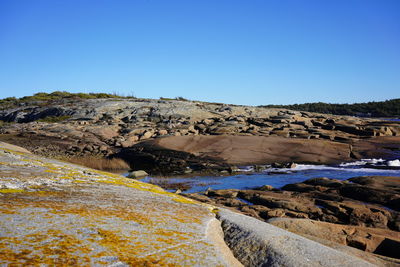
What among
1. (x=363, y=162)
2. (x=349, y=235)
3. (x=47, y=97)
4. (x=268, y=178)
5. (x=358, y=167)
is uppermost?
(x=47, y=97)

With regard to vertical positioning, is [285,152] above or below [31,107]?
below

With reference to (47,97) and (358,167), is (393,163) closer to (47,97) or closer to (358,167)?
(358,167)

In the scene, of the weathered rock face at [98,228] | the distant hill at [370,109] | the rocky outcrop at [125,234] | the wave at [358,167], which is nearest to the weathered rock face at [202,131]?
the wave at [358,167]

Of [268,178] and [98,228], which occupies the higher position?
[98,228]

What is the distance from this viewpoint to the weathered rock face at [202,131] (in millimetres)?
27812

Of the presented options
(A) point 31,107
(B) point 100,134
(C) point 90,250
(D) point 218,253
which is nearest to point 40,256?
(C) point 90,250

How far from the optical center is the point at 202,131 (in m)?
35.4

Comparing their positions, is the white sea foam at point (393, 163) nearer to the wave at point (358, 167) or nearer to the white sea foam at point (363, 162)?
the wave at point (358, 167)

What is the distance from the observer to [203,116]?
41406mm

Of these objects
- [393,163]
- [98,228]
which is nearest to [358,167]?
[393,163]

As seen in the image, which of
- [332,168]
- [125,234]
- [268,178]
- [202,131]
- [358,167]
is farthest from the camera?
[202,131]

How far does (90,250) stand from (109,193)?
324cm

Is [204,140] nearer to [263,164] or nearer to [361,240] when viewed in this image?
[263,164]

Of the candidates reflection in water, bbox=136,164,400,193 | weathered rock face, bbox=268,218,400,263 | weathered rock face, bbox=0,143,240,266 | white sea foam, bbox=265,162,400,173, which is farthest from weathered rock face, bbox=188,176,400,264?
white sea foam, bbox=265,162,400,173
